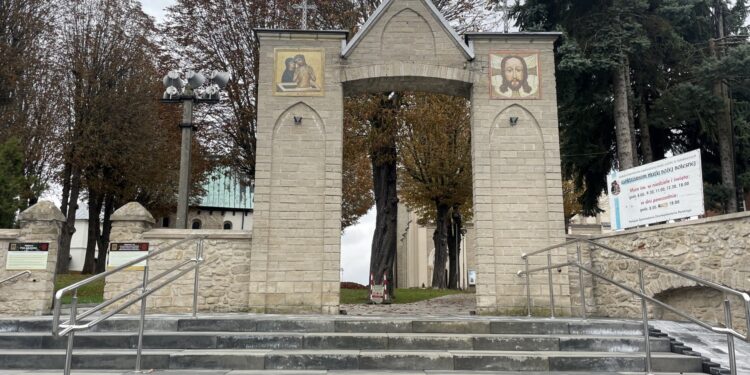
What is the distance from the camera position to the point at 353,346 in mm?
6938

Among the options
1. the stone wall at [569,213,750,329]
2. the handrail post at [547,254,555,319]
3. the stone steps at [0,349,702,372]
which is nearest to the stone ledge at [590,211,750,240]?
the stone wall at [569,213,750,329]

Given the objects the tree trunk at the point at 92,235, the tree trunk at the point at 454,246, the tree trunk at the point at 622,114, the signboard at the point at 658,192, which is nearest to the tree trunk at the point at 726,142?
the tree trunk at the point at 622,114

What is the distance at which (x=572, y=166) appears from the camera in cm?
1912

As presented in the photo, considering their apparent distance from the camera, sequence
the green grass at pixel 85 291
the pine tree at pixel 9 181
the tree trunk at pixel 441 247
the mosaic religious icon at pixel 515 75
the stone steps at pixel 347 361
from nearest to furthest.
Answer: the stone steps at pixel 347 361
the mosaic religious icon at pixel 515 75
the green grass at pixel 85 291
the pine tree at pixel 9 181
the tree trunk at pixel 441 247

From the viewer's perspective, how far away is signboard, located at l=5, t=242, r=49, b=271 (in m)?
9.73

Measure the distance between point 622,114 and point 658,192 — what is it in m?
7.24

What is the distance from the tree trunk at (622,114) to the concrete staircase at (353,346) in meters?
9.22

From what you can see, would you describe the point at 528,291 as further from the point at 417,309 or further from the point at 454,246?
the point at 454,246

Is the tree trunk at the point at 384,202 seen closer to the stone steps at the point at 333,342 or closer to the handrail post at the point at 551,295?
the handrail post at the point at 551,295

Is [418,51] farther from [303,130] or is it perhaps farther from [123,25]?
[123,25]

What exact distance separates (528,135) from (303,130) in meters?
4.40

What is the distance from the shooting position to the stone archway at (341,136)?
401 inches

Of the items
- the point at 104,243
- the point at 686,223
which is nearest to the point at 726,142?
the point at 686,223

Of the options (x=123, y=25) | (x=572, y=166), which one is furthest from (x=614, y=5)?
(x=123, y=25)
